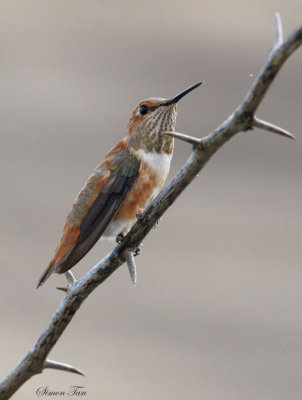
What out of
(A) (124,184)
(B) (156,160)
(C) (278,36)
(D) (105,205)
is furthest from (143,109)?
(C) (278,36)

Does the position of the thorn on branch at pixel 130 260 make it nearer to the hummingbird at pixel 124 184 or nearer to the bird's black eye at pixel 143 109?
the hummingbird at pixel 124 184

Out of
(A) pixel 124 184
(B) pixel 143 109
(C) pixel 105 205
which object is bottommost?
(C) pixel 105 205

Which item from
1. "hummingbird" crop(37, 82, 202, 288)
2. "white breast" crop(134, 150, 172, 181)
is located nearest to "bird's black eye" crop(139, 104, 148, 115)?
"hummingbird" crop(37, 82, 202, 288)

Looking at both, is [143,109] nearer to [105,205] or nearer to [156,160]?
[156,160]

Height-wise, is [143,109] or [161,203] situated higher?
[143,109]

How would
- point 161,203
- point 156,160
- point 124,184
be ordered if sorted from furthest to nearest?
point 156,160, point 124,184, point 161,203

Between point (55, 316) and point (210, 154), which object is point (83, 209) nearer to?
point (55, 316)

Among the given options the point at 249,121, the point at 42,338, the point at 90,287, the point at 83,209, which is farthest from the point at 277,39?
the point at 83,209
